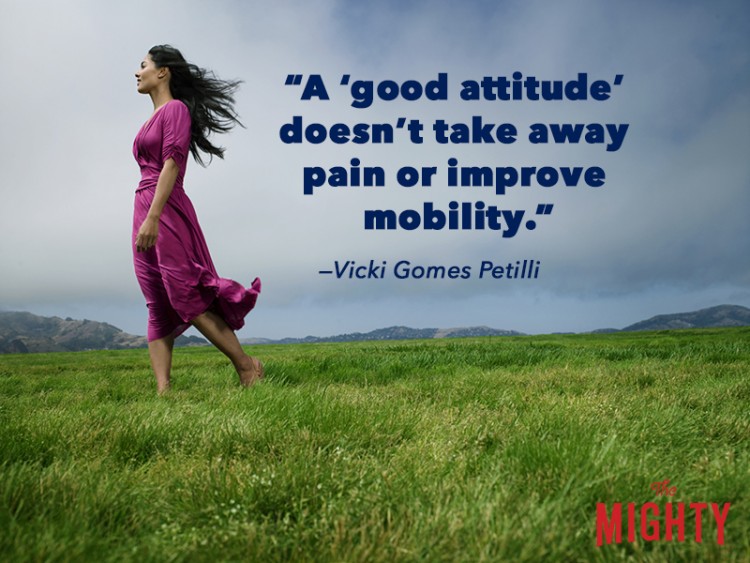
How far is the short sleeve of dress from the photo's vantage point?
5352 millimetres

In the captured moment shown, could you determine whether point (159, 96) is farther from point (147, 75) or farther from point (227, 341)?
point (227, 341)

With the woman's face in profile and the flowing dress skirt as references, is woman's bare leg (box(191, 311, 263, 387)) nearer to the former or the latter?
the flowing dress skirt

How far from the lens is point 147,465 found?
2.71 metres

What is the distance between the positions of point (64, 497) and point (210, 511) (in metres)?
0.51

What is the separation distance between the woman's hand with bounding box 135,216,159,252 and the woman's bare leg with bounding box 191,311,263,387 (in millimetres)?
803

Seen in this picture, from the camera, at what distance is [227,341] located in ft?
18.2

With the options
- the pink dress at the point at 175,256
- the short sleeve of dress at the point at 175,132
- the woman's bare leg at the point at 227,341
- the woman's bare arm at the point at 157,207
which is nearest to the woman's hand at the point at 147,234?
the woman's bare arm at the point at 157,207

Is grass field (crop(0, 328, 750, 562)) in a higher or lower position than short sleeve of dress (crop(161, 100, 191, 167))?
lower

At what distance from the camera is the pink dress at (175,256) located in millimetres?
5355

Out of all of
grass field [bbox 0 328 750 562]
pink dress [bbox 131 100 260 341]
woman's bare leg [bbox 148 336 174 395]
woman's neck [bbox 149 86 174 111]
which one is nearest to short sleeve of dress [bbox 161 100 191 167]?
pink dress [bbox 131 100 260 341]

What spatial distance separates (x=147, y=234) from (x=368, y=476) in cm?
368

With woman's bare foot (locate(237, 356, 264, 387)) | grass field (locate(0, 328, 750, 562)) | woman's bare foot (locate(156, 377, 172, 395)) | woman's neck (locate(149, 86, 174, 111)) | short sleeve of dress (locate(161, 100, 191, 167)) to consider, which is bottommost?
grass field (locate(0, 328, 750, 562))

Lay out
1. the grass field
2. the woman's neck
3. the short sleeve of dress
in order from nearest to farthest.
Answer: the grass field < the short sleeve of dress < the woman's neck

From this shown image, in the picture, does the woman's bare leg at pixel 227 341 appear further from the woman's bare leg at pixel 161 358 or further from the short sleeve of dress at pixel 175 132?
the short sleeve of dress at pixel 175 132
